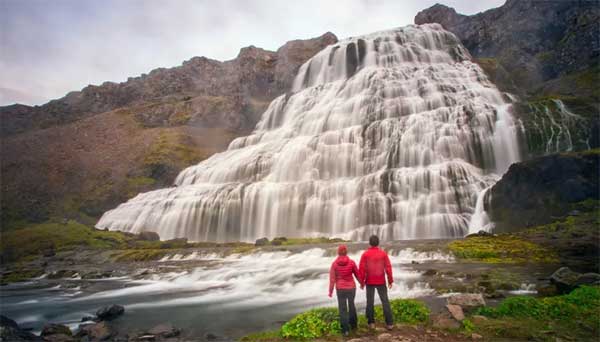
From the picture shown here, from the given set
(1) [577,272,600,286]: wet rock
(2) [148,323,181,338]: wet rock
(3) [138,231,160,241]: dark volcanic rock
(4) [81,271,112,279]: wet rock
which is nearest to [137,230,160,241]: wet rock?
(3) [138,231,160,241]: dark volcanic rock

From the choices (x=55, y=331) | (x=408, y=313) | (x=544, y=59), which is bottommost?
(x=55, y=331)

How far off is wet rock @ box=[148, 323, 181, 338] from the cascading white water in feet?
62.9

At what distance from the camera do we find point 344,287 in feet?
25.8

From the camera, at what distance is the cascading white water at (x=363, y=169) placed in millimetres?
28578

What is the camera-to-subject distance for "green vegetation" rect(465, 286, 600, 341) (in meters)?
7.29

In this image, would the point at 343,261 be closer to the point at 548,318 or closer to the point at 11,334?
the point at 548,318

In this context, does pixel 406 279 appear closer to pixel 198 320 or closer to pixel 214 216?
pixel 198 320

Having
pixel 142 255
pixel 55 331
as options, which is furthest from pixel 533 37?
pixel 55 331

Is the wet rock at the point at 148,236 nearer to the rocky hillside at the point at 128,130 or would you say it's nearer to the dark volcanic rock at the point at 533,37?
the rocky hillside at the point at 128,130

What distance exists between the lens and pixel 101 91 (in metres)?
97.1

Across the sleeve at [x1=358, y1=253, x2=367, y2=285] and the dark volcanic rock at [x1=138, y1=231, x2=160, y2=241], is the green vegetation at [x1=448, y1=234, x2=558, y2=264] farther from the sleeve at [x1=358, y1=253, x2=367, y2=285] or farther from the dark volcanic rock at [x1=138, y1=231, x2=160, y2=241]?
the dark volcanic rock at [x1=138, y1=231, x2=160, y2=241]

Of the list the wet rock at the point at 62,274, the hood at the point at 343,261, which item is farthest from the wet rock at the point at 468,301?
the wet rock at the point at 62,274

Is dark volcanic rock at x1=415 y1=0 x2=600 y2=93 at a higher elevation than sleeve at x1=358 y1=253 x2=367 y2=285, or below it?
higher

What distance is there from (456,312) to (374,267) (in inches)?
84.9
